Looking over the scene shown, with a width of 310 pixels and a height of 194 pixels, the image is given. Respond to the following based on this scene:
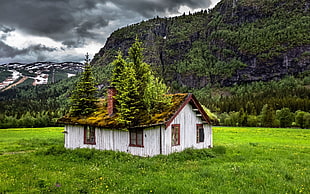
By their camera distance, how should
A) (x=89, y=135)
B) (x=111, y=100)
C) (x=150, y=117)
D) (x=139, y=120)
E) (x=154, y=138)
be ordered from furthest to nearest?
(x=89, y=135) → (x=111, y=100) → (x=139, y=120) → (x=150, y=117) → (x=154, y=138)

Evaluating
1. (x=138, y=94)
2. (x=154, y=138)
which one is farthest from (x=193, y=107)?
(x=154, y=138)

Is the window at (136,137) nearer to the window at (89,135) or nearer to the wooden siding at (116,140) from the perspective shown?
the wooden siding at (116,140)

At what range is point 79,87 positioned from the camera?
3177 centimetres

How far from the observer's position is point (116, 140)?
82.3 ft

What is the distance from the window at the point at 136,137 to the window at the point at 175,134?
9.25 ft

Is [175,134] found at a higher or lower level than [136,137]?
higher

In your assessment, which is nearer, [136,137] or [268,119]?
[136,137]

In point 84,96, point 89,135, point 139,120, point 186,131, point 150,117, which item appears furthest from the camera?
point 84,96

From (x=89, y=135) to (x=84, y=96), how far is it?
5621 millimetres

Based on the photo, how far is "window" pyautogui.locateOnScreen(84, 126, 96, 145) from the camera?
27.8 metres

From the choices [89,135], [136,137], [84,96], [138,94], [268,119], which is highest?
[84,96]

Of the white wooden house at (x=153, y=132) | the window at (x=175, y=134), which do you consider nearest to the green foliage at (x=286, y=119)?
the white wooden house at (x=153, y=132)

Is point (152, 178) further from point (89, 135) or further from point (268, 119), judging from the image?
point (268, 119)

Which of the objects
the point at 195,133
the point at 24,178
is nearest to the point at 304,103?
the point at 195,133
